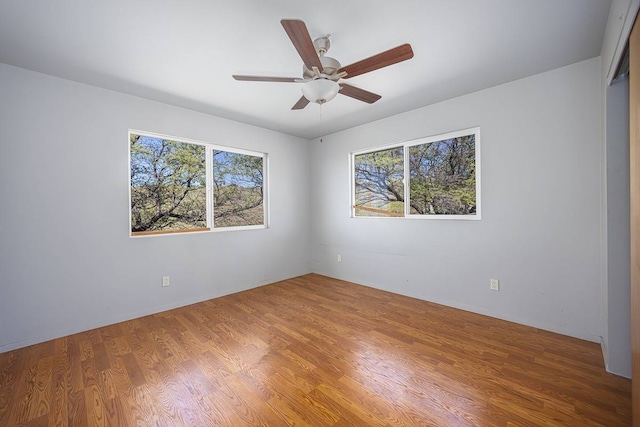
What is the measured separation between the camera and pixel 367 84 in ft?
8.53

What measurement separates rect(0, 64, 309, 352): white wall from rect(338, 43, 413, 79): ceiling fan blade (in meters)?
2.37

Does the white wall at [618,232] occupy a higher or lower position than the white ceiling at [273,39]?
lower

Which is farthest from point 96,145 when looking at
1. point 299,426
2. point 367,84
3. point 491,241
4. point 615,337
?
point 615,337

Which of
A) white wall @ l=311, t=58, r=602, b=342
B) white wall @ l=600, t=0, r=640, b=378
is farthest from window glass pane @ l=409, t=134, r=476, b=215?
white wall @ l=600, t=0, r=640, b=378

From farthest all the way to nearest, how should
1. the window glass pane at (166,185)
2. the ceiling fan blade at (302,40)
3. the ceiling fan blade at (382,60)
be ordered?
the window glass pane at (166,185) < the ceiling fan blade at (382,60) < the ceiling fan blade at (302,40)

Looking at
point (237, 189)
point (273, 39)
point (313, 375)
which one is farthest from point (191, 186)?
point (313, 375)

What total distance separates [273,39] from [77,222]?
252 cm

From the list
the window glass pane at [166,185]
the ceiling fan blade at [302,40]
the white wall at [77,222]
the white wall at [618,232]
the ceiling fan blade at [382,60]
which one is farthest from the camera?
the window glass pane at [166,185]

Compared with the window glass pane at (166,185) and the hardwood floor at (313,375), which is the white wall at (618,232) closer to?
the hardwood floor at (313,375)

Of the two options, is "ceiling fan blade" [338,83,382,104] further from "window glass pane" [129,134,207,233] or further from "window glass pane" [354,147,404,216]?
"window glass pane" [129,134,207,233]

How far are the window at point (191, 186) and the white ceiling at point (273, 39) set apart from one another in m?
0.69

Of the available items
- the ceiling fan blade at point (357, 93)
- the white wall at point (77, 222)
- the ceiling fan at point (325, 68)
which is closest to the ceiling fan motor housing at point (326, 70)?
the ceiling fan at point (325, 68)

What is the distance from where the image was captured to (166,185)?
124 inches

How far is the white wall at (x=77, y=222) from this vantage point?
223cm
